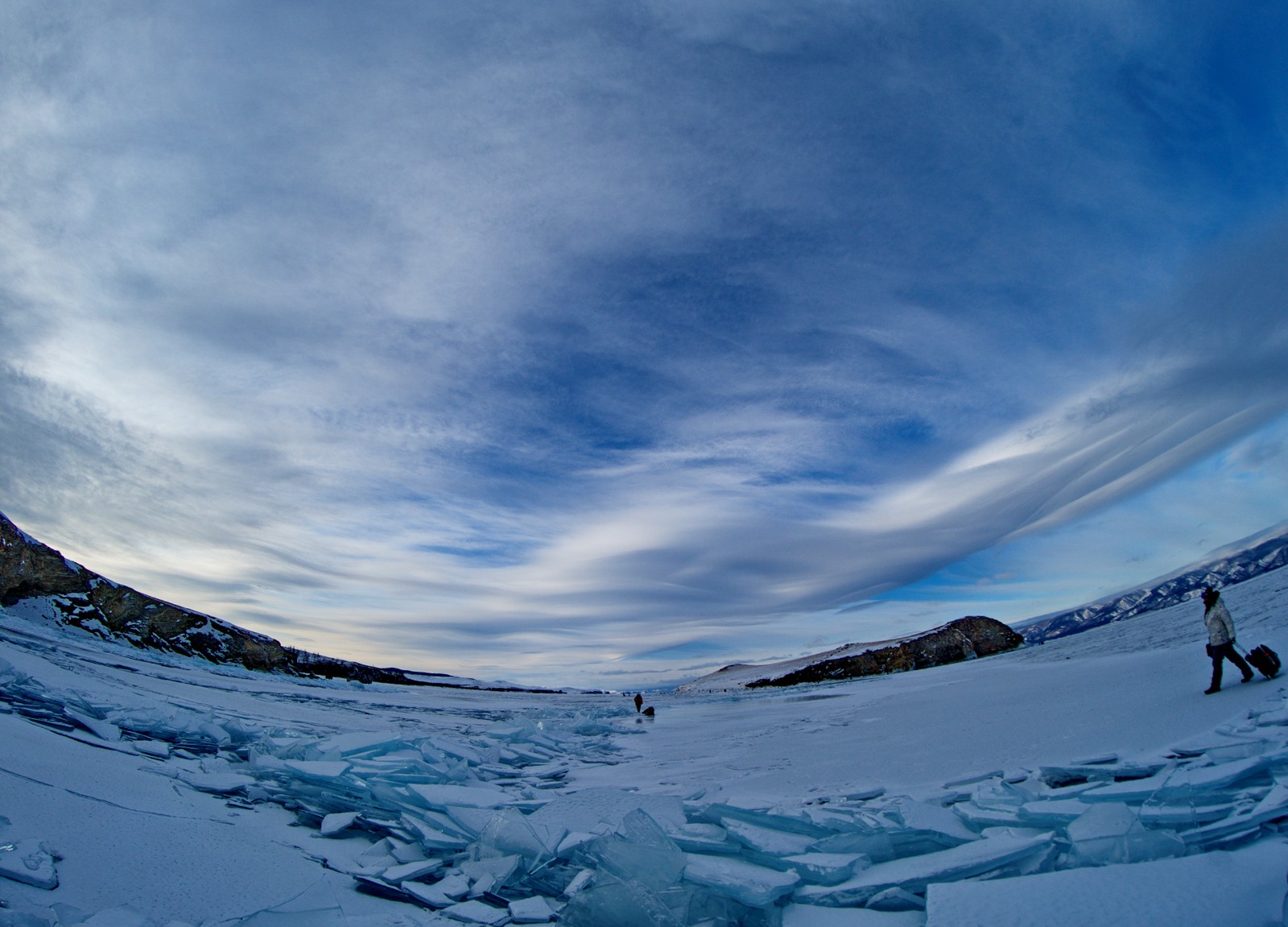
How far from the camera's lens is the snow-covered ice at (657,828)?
7.88 ft

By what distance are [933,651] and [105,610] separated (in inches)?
2255

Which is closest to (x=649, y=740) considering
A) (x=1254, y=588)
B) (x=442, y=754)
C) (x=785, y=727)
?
(x=785, y=727)

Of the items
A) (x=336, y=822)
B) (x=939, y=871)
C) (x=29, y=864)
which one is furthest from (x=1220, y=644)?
(x=29, y=864)

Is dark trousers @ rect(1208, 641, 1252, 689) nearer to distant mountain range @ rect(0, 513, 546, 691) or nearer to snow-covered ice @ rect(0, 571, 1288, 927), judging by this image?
snow-covered ice @ rect(0, 571, 1288, 927)

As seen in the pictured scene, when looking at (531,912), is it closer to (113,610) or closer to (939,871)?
(939,871)

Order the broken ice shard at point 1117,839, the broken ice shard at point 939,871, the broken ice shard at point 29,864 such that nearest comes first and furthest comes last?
the broken ice shard at point 29,864 < the broken ice shard at point 1117,839 < the broken ice shard at point 939,871

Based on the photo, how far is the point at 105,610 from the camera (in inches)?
1202

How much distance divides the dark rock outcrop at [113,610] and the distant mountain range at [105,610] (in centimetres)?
4

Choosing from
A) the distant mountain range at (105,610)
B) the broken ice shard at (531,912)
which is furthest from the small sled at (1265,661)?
the distant mountain range at (105,610)

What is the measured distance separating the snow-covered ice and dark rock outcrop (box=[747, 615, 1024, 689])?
4547cm

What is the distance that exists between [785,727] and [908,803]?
823cm

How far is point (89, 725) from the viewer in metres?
5.05

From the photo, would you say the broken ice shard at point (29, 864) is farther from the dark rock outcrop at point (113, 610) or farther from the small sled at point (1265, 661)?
the dark rock outcrop at point (113, 610)

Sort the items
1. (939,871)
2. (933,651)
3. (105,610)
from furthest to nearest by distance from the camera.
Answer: (933,651) < (105,610) < (939,871)
